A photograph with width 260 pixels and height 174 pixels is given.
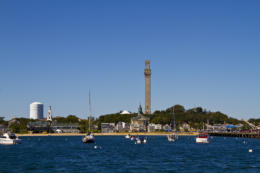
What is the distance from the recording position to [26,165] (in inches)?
2761

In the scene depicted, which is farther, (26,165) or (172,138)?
(172,138)

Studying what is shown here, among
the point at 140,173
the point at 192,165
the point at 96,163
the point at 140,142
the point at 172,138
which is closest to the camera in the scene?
the point at 140,173

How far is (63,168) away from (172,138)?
10828 centimetres

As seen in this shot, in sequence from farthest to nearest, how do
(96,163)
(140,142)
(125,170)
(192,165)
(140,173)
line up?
(140,142), (96,163), (192,165), (125,170), (140,173)

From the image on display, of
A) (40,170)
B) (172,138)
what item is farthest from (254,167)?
(172,138)

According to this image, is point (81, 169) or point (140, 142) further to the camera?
point (140, 142)

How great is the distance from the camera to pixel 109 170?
61531 millimetres

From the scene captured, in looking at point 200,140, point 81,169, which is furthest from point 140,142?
point 81,169

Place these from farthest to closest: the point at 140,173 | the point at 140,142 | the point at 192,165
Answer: the point at 140,142 → the point at 192,165 → the point at 140,173

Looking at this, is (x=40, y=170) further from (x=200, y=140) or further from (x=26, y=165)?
(x=200, y=140)

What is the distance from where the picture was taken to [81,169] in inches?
2479

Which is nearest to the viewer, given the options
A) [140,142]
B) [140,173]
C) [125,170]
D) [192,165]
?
[140,173]

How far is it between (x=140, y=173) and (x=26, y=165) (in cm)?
2269

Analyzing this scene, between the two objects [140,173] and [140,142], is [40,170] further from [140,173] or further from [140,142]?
[140,142]
